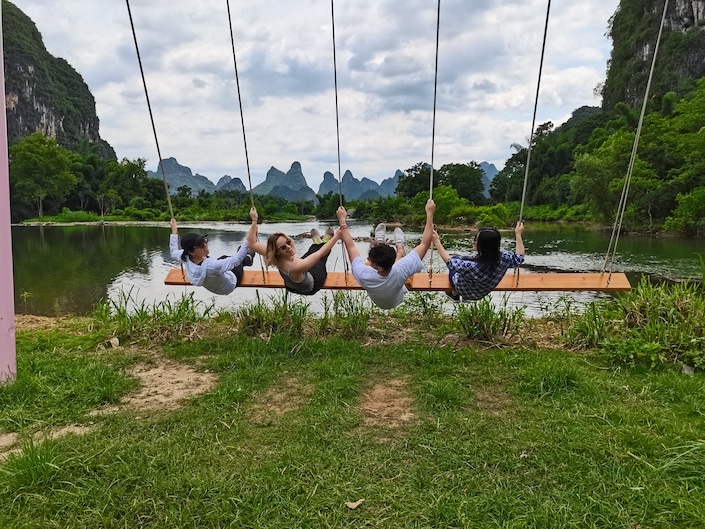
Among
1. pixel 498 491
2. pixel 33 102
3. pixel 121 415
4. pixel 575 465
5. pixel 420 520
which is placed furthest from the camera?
pixel 33 102

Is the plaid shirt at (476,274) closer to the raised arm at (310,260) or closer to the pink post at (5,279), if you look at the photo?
the raised arm at (310,260)

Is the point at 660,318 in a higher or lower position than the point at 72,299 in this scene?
higher

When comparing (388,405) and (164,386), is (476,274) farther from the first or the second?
(164,386)

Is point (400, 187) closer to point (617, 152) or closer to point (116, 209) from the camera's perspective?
point (617, 152)

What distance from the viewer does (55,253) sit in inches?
814

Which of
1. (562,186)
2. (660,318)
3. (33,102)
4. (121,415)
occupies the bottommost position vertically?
(121,415)

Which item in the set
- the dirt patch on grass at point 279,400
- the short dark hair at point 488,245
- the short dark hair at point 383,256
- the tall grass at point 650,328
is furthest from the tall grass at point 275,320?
the tall grass at point 650,328

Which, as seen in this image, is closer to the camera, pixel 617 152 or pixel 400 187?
pixel 617 152

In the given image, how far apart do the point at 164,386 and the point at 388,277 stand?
2.00m

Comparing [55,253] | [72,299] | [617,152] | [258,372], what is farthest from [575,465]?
[617,152]

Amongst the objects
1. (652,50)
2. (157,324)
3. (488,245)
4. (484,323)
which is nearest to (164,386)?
(157,324)

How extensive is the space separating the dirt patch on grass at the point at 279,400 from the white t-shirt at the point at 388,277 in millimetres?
965

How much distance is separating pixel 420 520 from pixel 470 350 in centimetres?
254

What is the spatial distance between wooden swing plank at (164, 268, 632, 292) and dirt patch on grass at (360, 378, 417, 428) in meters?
1.17
